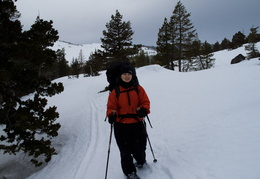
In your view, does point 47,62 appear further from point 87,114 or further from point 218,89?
point 218,89

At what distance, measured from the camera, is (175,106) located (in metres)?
8.35

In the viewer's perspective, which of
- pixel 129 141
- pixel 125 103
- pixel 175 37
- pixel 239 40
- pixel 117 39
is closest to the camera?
pixel 125 103

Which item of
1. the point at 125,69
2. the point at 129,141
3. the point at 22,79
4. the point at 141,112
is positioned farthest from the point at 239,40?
the point at 22,79

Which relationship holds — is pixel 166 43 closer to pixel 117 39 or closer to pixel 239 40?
pixel 117 39

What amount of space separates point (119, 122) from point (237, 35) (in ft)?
241

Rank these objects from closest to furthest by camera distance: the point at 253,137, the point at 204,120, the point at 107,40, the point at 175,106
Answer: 1. the point at 253,137
2. the point at 204,120
3. the point at 175,106
4. the point at 107,40

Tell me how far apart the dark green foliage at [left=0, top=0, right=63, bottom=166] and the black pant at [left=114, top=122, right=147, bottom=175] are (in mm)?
2967

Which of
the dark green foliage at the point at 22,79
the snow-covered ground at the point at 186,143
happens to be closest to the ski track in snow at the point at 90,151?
the snow-covered ground at the point at 186,143

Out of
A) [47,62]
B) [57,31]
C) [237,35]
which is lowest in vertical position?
[47,62]

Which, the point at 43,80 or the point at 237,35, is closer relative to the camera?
the point at 43,80

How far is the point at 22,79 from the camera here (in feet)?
16.8

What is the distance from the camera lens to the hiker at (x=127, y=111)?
3324 mm

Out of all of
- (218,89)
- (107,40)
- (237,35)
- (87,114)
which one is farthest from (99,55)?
(237,35)

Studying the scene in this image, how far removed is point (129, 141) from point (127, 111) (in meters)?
0.72
